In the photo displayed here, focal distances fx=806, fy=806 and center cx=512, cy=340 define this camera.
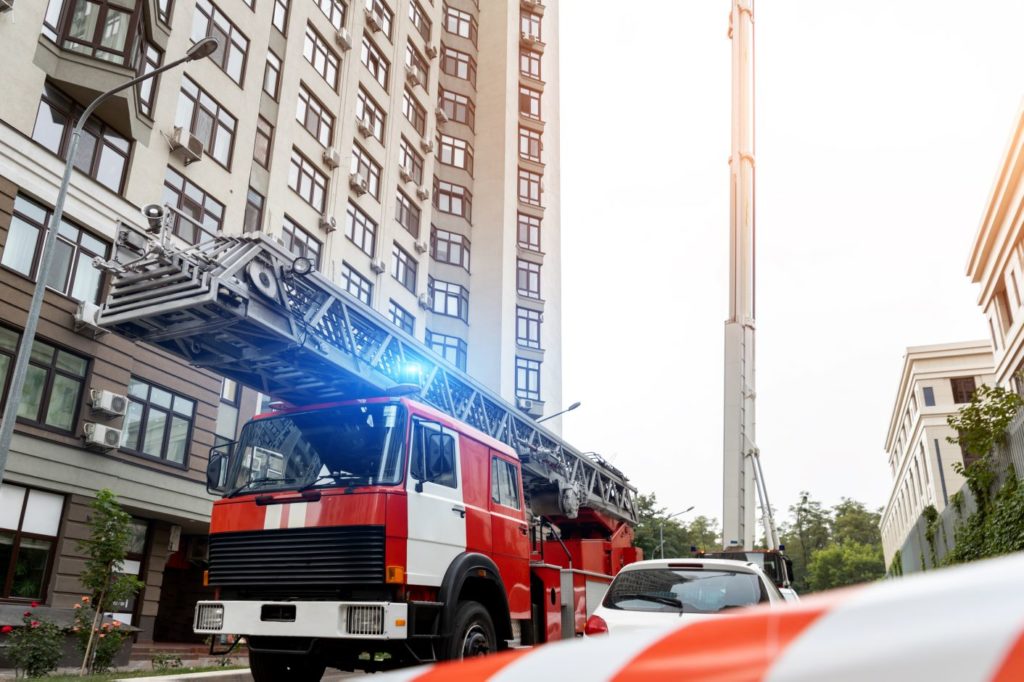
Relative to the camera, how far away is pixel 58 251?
15.9 m

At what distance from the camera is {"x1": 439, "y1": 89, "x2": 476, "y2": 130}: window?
3816 centimetres

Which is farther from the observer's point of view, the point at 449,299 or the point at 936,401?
the point at 936,401

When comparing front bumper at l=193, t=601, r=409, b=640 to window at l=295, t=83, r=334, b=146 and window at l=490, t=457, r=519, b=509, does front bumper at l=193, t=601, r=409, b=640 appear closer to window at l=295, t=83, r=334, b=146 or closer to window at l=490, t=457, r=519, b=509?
window at l=490, t=457, r=519, b=509

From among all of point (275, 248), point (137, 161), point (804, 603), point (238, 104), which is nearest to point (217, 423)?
point (137, 161)

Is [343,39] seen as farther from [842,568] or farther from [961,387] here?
[842,568]

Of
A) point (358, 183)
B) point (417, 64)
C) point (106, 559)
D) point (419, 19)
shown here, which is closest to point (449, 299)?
point (358, 183)

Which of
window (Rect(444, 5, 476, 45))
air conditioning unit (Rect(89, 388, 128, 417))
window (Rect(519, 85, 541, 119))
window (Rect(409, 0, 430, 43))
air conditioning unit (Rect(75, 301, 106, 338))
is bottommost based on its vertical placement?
air conditioning unit (Rect(89, 388, 128, 417))

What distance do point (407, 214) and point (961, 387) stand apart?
144ft

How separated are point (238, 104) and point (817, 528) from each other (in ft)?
377

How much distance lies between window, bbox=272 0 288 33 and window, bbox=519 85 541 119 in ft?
61.9

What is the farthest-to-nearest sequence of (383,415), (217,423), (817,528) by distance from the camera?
(817,528)
(217,423)
(383,415)

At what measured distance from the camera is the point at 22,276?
49.2ft

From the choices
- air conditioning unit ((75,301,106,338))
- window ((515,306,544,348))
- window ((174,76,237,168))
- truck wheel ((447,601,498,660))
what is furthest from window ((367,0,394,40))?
truck wheel ((447,601,498,660))

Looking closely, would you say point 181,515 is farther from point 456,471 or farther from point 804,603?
point 804,603
